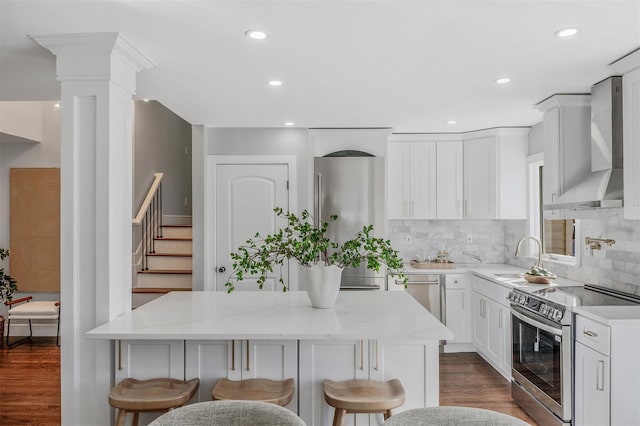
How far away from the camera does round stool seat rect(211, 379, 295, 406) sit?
1.99 metres

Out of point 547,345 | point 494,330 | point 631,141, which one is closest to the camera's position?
point 631,141

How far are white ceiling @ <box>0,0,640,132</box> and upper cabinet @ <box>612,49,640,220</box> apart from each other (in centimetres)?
10

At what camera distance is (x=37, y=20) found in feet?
6.82

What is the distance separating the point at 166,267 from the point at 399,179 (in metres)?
3.13

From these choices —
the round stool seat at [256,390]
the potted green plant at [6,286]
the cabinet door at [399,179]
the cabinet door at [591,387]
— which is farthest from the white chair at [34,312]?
the cabinet door at [591,387]

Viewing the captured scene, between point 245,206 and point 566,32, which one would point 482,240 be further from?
→ point 566,32

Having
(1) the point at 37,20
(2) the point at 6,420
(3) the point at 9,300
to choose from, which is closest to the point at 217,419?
(1) the point at 37,20

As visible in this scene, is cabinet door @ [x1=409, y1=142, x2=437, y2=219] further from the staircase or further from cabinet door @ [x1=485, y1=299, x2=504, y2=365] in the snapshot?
the staircase

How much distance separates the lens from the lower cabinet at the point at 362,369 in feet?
7.36

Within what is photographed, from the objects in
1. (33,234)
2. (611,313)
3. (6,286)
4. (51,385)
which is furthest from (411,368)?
(33,234)

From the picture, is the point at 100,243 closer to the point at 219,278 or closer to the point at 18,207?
the point at 219,278

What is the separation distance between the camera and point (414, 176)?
16.4 ft

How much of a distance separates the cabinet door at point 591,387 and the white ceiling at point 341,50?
176 cm

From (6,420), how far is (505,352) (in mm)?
4033
